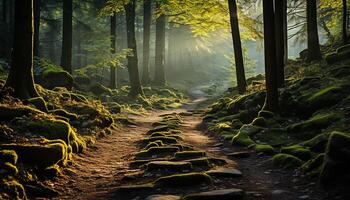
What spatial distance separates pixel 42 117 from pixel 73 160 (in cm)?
147

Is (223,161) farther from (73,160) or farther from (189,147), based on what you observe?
(73,160)

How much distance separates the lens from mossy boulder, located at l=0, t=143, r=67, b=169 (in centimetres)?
749

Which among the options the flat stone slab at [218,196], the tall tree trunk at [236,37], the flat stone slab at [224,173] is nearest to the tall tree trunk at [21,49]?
the flat stone slab at [224,173]

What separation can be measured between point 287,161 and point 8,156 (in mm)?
5683

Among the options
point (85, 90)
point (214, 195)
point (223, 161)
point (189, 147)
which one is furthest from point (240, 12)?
point (214, 195)

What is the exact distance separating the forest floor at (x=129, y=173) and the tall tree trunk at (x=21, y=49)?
2859mm

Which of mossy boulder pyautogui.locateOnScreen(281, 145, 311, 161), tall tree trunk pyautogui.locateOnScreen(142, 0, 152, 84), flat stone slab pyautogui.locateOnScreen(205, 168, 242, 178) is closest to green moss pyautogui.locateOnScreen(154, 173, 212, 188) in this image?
flat stone slab pyautogui.locateOnScreen(205, 168, 242, 178)

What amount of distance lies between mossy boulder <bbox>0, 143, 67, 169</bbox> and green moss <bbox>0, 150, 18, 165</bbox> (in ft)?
0.89

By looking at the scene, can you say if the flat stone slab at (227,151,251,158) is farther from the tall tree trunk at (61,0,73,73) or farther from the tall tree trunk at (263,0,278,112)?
the tall tree trunk at (61,0,73,73)

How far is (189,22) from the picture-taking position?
893 inches

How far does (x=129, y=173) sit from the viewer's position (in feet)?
28.3

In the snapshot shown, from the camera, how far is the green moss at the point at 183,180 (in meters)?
7.29

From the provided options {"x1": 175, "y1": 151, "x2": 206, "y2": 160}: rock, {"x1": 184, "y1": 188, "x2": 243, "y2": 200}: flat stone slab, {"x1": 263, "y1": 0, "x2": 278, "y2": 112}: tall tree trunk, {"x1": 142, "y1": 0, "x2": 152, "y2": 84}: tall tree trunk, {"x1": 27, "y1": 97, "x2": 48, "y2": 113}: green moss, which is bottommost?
{"x1": 184, "y1": 188, "x2": 243, "y2": 200}: flat stone slab

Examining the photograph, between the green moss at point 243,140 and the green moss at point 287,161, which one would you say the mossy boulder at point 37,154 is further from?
the green moss at point 243,140
